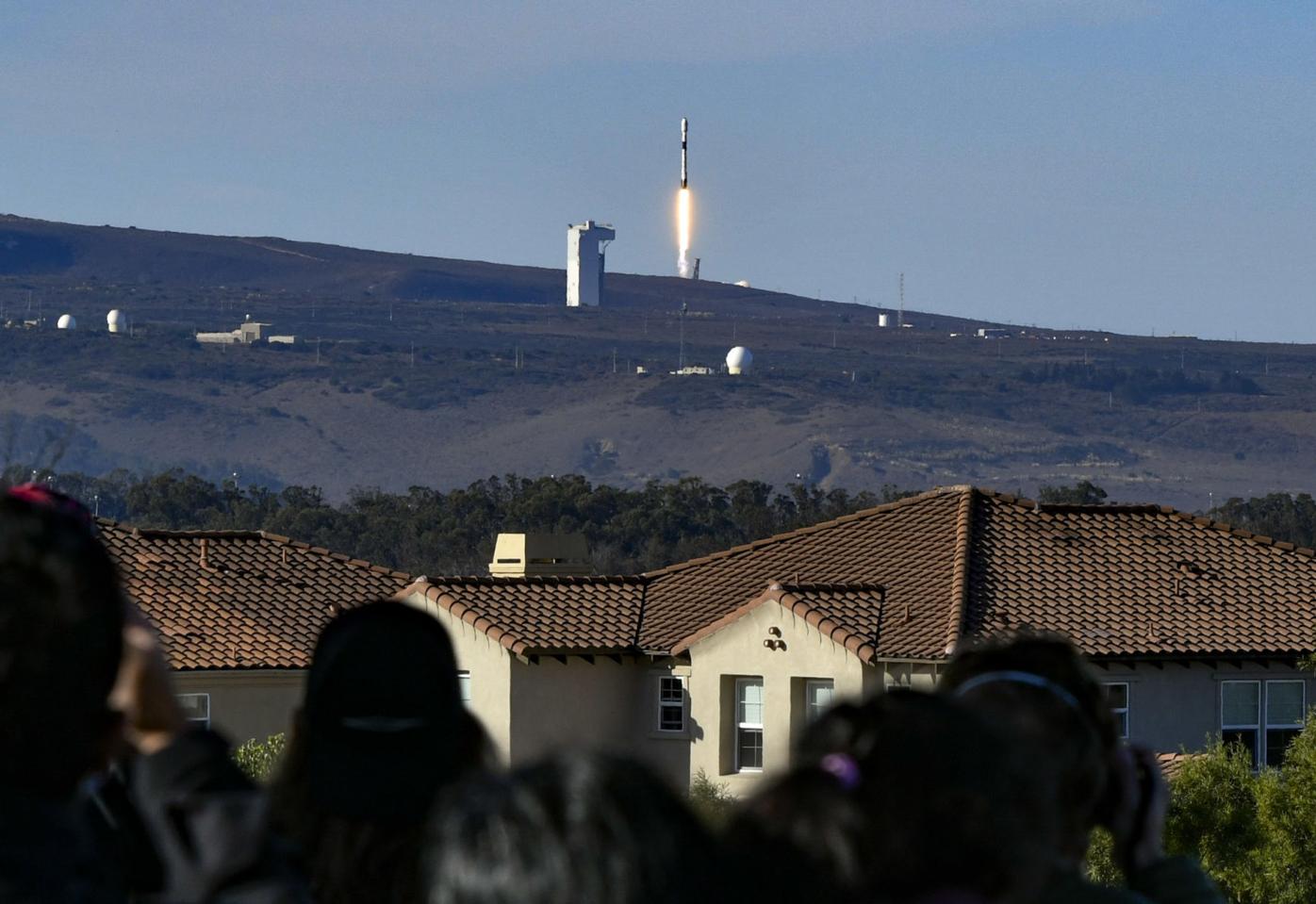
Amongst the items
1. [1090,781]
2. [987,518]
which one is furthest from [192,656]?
[1090,781]

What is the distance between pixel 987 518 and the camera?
50750 millimetres

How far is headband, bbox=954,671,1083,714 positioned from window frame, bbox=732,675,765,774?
3902 centimetres

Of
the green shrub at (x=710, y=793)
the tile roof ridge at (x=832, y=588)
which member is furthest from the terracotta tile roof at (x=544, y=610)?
the tile roof ridge at (x=832, y=588)

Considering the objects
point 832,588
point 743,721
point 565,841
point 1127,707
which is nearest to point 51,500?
point 565,841

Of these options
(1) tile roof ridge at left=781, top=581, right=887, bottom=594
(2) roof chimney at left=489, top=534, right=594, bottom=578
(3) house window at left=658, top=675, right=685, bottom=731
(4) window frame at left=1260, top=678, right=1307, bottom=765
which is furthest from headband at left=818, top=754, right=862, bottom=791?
(2) roof chimney at left=489, top=534, right=594, bottom=578

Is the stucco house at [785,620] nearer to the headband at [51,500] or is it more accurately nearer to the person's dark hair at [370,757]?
the headband at [51,500]

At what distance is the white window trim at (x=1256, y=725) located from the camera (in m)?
42.4

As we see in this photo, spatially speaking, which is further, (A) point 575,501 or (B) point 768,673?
(A) point 575,501

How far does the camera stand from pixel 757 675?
43125 millimetres

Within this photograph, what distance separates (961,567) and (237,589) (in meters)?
14.6

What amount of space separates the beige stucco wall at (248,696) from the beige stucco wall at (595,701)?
425 cm

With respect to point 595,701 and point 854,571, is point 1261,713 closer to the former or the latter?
point 854,571

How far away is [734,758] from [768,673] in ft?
6.63

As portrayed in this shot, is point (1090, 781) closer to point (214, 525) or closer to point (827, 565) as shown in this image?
point (827, 565)
